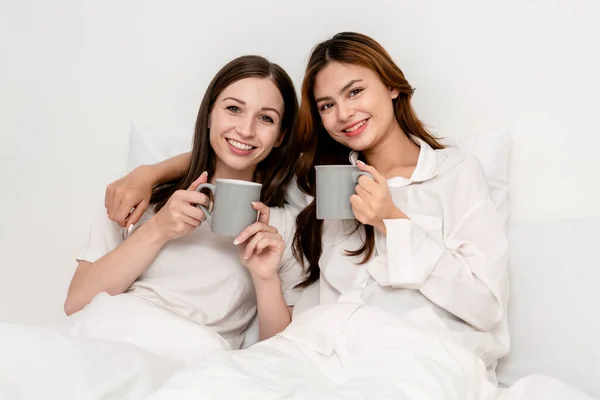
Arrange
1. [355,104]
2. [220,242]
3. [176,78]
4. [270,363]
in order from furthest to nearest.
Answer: [176,78] < [220,242] < [355,104] < [270,363]

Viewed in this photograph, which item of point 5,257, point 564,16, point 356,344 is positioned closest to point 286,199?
point 356,344

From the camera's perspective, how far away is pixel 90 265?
55.0 inches

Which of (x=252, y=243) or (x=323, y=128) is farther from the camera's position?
(x=323, y=128)

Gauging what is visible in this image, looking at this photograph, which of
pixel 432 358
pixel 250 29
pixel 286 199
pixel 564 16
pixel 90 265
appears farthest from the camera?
pixel 250 29

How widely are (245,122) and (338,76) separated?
0.25 metres

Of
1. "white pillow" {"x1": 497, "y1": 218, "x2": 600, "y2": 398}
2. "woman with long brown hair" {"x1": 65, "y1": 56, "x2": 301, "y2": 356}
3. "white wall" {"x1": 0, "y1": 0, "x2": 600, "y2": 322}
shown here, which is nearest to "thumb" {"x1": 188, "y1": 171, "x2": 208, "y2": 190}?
"woman with long brown hair" {"x1": 65, "y1": 56, "x2": 301, "y2": 356}

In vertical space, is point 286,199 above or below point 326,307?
above

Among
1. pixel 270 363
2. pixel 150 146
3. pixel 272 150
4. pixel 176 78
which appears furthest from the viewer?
pixel 176 78

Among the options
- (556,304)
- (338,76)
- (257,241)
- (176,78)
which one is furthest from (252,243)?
(176,78)

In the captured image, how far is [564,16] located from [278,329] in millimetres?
1101

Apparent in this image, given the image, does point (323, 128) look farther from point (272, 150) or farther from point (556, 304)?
point (556, 304)

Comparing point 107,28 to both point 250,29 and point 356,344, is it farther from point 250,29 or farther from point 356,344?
point 356,344

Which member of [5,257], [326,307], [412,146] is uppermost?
[412,146]

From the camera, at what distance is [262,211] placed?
49.9 inches
